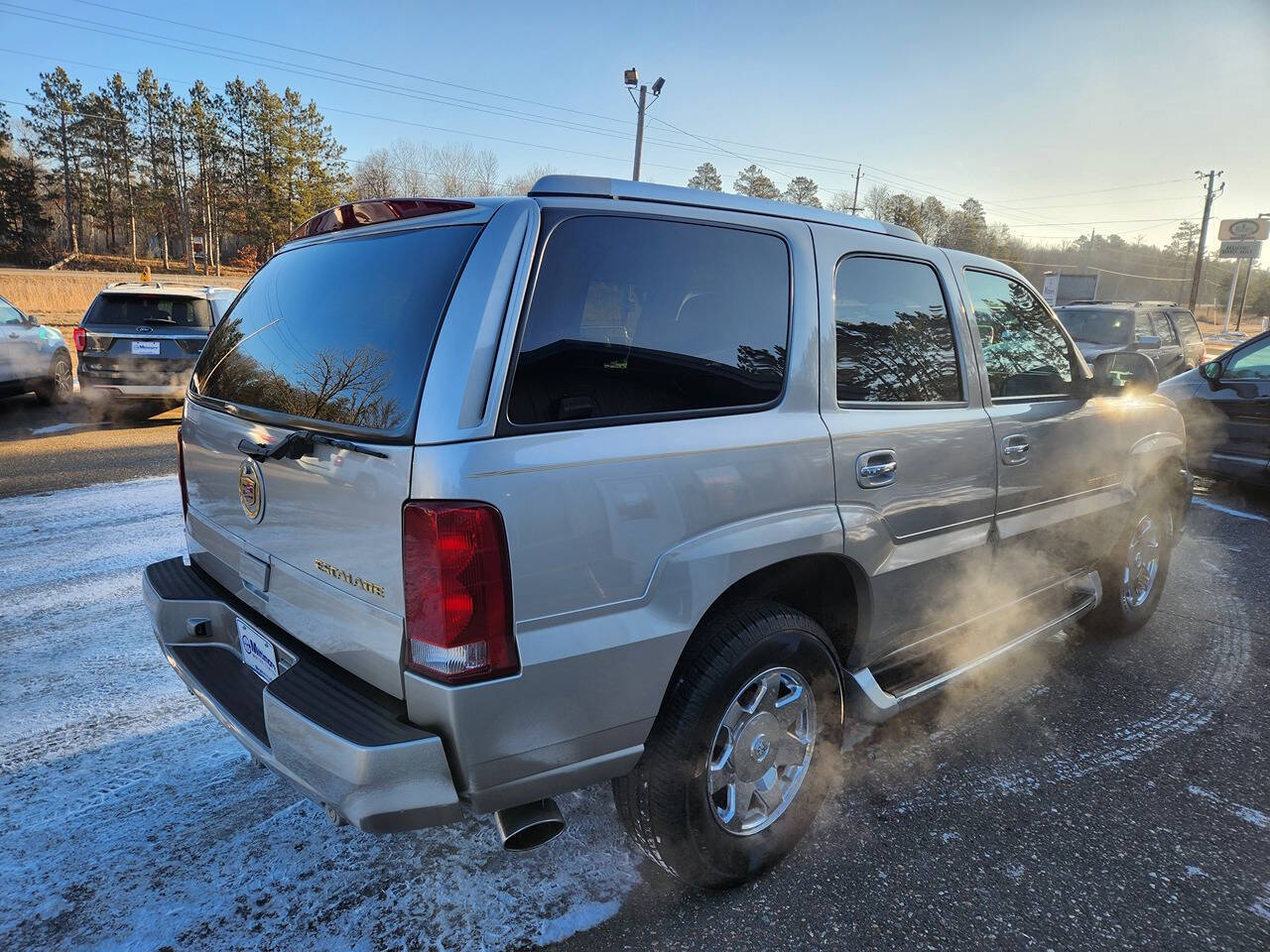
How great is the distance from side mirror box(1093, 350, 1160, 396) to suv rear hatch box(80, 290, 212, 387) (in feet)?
31.3

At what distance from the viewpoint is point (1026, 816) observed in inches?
106

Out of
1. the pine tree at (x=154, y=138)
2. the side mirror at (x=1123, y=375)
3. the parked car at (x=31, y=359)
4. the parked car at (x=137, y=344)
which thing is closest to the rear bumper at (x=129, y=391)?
the parked car at (x=137, y=344)

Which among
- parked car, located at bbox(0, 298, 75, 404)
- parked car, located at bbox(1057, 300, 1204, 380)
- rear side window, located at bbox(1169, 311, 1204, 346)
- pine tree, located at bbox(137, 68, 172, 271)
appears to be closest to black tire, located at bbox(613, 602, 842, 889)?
parked car, located at bbox(0, 298, 75, 404)

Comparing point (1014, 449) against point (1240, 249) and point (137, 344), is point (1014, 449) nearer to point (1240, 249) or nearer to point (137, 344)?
point (137, 344)

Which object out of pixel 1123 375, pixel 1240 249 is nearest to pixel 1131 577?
pixel 1123 375

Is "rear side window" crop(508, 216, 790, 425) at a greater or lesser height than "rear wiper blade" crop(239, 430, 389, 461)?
greater

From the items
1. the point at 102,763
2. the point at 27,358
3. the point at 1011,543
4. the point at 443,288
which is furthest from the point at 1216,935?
the point at 27,358

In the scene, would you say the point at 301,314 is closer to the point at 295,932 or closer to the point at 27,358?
the point at 295,932

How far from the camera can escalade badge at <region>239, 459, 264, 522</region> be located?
2.08 metres

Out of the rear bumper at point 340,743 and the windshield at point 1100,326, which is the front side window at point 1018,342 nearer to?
the rear bumper at point 340,743

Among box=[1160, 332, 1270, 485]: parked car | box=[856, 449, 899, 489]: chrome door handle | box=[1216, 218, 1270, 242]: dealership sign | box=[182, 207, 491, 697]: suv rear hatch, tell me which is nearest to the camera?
box=[182, 207, 491, 697]: suv rear hatch

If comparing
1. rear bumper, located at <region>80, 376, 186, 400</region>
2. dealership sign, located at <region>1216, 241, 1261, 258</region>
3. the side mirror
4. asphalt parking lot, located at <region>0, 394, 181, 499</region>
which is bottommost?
asphalt parking lot, located at <region>0, 394, 181, 499</region>

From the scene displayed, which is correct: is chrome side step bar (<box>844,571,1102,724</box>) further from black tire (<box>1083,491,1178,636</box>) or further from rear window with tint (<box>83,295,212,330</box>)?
rear window with tint (<box>83,295,212,330</box>)

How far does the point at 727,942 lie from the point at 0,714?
2969mm
